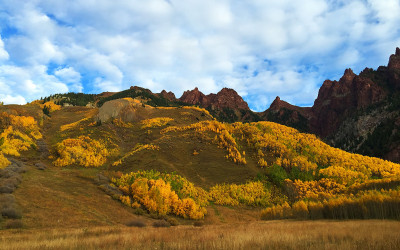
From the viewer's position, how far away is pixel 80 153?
47656 millimetres

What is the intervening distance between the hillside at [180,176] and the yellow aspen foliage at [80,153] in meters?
0.20

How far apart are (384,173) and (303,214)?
112 ft

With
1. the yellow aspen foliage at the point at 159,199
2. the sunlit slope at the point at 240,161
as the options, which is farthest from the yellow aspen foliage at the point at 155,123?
the yellow aspen foliage at the point at 159,199

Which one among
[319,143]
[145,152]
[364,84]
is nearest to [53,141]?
[145,152]

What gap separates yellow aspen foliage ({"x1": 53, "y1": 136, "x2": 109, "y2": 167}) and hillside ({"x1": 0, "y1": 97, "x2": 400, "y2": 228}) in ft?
0.65

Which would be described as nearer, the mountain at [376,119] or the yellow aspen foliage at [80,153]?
the yellow aspen foliage at [80,153]

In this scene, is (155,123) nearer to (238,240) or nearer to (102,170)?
(102,170)

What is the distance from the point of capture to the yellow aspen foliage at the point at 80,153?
45188mm

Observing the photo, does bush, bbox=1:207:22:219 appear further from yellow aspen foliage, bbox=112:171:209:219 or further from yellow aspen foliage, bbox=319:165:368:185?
yellow aspen foliage, bbox=319:165:368:185

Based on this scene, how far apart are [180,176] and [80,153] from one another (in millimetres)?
23733

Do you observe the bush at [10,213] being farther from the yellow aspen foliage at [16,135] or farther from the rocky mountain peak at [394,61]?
the rocky mountain peak at [394,61]

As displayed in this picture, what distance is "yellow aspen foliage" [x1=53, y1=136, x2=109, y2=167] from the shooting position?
148ft

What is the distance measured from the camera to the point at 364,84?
7534 inches

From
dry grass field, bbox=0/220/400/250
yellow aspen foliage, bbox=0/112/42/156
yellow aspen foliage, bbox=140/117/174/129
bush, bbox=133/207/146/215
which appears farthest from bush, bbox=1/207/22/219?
yellow aspen foliage, bbox=140/117/174/129
